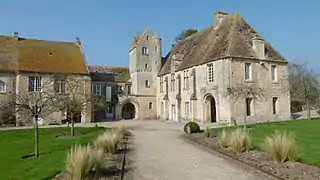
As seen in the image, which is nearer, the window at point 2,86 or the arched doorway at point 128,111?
the window at point 2,86

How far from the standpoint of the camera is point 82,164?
347 inches

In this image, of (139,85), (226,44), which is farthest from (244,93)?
(139,85)

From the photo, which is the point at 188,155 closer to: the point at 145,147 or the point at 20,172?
the point at 145,147

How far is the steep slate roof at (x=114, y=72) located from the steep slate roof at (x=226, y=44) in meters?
13.8

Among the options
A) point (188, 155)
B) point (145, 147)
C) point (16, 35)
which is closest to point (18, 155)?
point (145, 147)

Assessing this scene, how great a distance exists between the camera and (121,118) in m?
49.3

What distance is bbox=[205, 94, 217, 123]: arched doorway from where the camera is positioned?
35.4 metres

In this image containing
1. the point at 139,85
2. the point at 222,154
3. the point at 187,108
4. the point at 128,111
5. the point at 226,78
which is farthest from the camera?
the point at 128,111

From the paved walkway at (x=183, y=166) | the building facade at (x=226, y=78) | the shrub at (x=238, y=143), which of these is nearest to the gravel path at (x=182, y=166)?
the paved walkway at (x=183, y=166)

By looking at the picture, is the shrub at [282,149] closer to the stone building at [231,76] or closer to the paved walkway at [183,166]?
the paved walkway at [183,166]

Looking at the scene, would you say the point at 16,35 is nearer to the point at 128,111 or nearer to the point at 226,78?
the point at 128,111

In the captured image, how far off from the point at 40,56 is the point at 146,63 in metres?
16.2

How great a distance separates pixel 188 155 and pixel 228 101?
18.6 metres

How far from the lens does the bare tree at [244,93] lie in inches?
1047
